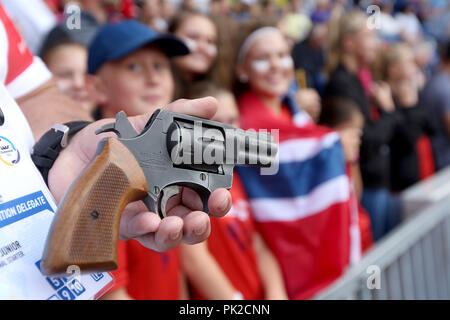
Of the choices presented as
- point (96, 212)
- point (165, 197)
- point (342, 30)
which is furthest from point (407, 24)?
point (96, 212)

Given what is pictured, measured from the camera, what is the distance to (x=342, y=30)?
125 inches

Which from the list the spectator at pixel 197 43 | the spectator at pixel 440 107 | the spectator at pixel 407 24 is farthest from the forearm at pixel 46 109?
the spectator at pixel 407 24

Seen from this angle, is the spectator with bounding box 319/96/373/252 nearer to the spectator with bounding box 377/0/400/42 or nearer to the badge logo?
the badge logo

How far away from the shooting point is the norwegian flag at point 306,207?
188 cm

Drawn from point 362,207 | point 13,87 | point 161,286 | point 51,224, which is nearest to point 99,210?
point 51,224

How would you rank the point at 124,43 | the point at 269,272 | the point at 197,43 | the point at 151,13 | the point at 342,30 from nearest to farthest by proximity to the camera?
the point at 124,43
the point at 269,272
the point at 197,43
the point at 151,13
the point at 342,30

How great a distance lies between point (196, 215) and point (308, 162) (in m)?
1.28

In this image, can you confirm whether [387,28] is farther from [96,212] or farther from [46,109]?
[96,212]

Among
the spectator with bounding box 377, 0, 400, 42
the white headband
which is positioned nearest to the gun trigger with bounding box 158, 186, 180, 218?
the white headband

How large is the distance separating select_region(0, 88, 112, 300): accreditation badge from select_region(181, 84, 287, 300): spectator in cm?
84

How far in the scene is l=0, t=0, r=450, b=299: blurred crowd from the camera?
1504 millimetres

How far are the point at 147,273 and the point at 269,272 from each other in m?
0.69

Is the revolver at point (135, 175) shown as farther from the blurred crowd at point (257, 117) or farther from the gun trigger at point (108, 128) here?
the blurred crowd at point (257, 117)

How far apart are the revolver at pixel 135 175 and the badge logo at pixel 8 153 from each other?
0.13 m
